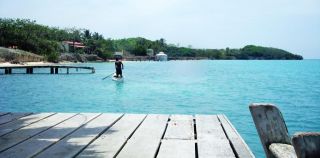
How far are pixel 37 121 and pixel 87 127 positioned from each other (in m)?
1.02

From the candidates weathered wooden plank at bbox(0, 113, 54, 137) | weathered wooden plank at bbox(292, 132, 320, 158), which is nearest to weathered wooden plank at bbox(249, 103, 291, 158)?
weathered wooden plank at bbox(292, 132, 320, 158)

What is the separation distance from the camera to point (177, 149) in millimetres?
3945

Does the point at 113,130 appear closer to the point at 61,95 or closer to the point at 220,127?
the point at 220,127

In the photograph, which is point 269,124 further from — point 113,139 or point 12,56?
point 12,56

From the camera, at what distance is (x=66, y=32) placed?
404 feet

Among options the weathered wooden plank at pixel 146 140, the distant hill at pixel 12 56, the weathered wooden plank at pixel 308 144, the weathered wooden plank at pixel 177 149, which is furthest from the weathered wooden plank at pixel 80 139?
the distant hill at pixel 12 56

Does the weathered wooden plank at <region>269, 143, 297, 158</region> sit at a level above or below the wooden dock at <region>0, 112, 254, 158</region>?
above

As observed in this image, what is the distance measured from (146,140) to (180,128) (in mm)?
941

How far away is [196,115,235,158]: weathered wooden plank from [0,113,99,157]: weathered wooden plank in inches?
67.4

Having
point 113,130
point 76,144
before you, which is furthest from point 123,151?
point 113,130

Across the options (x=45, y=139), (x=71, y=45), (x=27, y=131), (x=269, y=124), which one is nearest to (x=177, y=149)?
(x=45, y=139)

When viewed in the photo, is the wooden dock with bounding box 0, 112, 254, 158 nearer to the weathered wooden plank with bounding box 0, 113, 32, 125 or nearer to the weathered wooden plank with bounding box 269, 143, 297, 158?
the weathered wooden plank with bounding box 0, 113, 32, 125

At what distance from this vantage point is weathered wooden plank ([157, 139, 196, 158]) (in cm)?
371

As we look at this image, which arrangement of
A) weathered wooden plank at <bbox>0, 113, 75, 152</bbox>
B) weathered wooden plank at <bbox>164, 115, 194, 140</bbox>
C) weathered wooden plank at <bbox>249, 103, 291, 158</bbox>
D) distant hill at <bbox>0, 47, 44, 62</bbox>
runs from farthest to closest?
1. distant hill at <bbox>0, 47, 44, 62</bbox>
2. weathered wooden plank at <bbox>164, 115, 194, 140</bbox>
3. weathered wooden plank at <bbox>0, 113, 75, 152</bbox>
4. weathered wooden plank at <bbox>249, 103, 291, 158</bbox>
